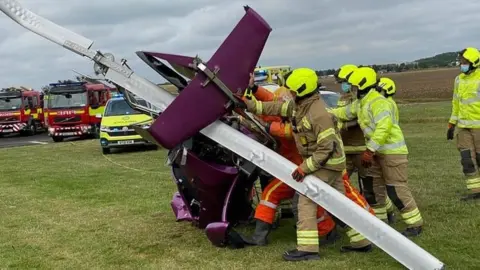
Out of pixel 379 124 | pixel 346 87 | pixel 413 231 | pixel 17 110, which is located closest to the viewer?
pixel 379 124

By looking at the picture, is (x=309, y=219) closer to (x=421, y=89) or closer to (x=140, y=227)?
(x=140, y=227)

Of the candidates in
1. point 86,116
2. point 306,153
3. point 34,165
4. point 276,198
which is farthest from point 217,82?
point 86,116

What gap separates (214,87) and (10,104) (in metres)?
30.5

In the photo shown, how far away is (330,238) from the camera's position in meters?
6.44

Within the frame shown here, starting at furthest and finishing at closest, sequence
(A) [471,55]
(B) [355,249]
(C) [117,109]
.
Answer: (C) [117,109], (A) [471,55], (B) [355,249]

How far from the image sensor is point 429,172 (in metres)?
10.8

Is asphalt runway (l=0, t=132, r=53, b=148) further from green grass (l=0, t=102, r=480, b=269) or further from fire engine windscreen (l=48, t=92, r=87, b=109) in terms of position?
green grass (l=0, t=102, r=480, b=269)

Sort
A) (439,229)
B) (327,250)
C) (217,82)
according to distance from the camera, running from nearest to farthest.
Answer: (217,82) → (327,250) → (439,229)

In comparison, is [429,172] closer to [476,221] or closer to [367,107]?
[476,221]

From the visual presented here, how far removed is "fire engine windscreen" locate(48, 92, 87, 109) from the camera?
25.8 meters

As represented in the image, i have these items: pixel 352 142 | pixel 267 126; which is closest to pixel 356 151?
pixel 352 142

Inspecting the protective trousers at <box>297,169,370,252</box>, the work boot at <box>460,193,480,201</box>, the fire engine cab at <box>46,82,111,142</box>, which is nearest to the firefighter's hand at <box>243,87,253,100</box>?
the protective trousers at <box>297,169,370,252</box>

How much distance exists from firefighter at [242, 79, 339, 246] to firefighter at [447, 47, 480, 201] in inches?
112

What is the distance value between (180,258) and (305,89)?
6.95 feet
